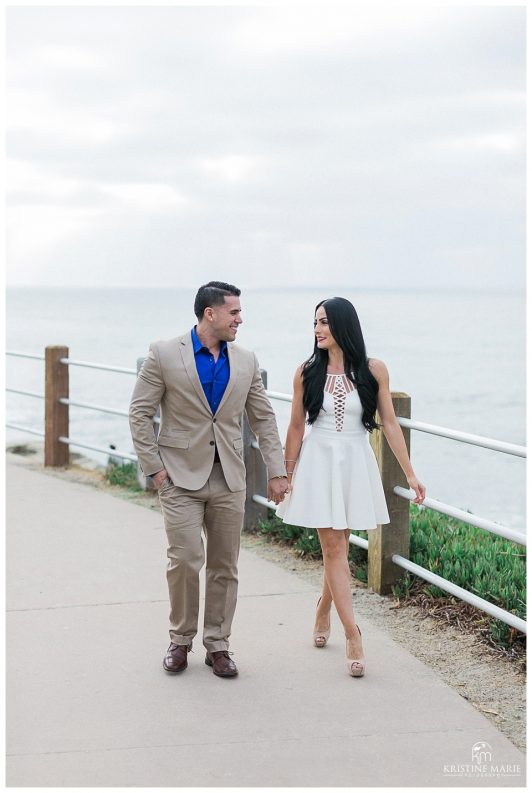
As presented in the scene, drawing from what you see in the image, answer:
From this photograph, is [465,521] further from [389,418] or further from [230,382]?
[230,382]

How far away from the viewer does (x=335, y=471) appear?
5.39m

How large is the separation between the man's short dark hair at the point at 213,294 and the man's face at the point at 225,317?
20 millimetres

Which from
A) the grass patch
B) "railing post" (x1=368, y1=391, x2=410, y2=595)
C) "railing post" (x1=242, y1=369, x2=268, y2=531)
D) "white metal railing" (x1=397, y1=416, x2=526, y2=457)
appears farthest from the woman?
"railing post" (x1=242, y1=369, x2=268, y2=531)

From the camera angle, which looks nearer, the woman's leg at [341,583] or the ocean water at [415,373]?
the woman's leg at [341,583]

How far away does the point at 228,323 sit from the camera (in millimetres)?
5211

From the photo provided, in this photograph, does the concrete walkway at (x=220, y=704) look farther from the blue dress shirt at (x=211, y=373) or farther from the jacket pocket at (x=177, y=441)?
the blue dress shirt at (x=211, y=373)

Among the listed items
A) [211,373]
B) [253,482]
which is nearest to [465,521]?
[211,373]

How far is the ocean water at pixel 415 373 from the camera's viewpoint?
35.2m

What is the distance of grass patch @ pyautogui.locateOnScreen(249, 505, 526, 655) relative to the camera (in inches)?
237

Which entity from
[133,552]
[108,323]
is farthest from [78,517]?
[108,323]

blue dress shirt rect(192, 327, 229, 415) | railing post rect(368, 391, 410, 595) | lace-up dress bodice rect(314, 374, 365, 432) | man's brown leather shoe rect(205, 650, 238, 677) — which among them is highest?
blue dress shirt rect(192, 327, 229, 415)

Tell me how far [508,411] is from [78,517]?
1853 inches

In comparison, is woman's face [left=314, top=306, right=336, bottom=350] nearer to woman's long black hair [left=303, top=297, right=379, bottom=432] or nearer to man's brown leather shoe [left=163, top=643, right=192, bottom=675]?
woman's long black hair [left=303, top=297, right=379, bottom=432]

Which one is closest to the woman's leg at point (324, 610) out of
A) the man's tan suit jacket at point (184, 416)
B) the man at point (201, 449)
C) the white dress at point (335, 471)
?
the white dress at point (335, 471)
